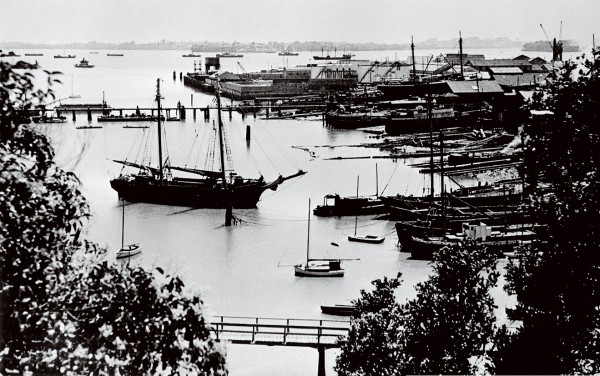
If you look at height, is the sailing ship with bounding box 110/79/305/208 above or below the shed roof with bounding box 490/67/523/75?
below

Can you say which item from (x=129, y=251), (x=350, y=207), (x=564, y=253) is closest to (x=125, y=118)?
(x=350, y=207)

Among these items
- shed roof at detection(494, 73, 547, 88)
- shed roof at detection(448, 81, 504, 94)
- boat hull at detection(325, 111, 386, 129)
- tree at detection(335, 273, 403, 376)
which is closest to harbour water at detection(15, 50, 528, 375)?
tree at detection(335, 273, 403, 376)

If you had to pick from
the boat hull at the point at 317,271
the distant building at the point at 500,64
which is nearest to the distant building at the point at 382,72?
the distant building at the point at 500,64

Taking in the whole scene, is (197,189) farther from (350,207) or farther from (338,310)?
(338,310)

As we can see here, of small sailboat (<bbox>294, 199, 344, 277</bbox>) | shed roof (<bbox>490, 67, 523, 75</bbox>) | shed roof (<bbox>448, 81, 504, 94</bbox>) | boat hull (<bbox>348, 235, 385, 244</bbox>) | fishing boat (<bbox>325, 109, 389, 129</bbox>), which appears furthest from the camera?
shed roof (<bbox>490, 67, 523, 75</bbox>)

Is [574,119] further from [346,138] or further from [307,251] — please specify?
[346,138]

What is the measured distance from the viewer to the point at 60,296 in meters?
4.59

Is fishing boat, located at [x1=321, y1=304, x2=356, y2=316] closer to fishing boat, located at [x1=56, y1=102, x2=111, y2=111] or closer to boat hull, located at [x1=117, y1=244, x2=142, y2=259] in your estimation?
boat hull, located at [x1=117, y1=244, x2=142, y2=259]

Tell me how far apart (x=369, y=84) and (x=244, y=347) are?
75.8 metres

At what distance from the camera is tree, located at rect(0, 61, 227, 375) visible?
4.35m

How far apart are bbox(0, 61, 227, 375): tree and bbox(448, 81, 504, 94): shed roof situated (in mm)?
58558

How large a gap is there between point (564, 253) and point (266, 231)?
775 inches

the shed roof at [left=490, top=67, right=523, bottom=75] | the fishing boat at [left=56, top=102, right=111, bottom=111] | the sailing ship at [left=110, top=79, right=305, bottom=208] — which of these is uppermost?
the shed roof at [left=490, top=67, right=523, bottom=75]

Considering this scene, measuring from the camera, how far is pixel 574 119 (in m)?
7.97
